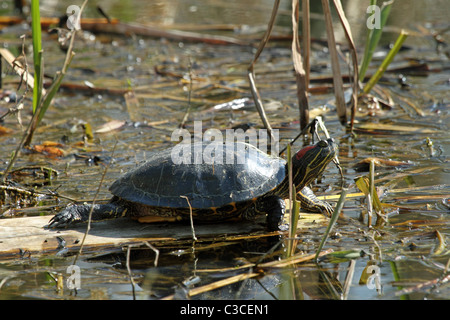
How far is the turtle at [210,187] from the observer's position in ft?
10.7

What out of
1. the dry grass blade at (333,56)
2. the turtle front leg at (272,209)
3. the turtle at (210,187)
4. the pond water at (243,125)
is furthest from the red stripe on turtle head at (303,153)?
the dry grass blade at (333,56)

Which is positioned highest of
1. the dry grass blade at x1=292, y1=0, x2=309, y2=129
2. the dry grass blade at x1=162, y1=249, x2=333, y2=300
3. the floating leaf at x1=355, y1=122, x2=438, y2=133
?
the dry grass blade at x1=292, y1=0, x2=309, y2=129

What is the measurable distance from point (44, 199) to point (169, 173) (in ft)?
3.55

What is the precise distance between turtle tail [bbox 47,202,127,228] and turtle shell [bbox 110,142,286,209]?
11 centimetres

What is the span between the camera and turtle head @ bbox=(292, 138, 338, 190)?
3.46 m

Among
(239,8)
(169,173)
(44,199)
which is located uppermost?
(239,8)

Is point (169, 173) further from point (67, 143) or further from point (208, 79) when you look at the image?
point (208, 79)

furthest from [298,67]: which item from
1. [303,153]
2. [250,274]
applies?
[250,274]

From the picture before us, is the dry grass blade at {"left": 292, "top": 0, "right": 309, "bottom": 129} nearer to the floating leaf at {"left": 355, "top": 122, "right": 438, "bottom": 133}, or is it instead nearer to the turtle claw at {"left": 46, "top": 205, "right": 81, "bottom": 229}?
the floating leaf at {"left": 355, "top": 122, "right": 438, "bottom": 133}

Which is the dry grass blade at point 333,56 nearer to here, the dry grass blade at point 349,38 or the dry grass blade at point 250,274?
the dry grass blade at point 349,38

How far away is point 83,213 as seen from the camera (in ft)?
11.0

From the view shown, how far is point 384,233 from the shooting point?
123 inches

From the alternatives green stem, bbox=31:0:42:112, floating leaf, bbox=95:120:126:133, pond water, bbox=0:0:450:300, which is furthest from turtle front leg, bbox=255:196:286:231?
floating leaf, bbox=95:120:126:133
